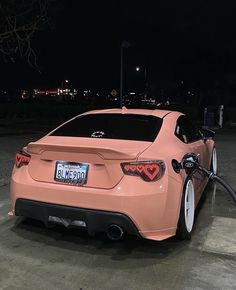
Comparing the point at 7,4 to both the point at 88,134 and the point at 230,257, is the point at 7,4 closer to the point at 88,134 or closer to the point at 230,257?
the point at 88,134

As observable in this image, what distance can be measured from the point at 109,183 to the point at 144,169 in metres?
0.37

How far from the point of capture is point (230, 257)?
4727mm

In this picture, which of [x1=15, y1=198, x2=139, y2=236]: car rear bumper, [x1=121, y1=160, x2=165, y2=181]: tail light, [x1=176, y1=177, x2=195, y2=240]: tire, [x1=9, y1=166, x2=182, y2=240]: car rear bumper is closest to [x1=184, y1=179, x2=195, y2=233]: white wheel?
[x1=176, y1=177, x2=195, y2=240]: tire

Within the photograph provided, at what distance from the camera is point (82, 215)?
15.0 feet

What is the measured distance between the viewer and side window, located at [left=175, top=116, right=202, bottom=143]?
225 inches

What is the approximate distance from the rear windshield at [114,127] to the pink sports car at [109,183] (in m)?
0.02

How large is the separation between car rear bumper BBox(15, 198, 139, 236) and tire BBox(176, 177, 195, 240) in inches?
23.6

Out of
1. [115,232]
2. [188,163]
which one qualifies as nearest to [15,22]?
[188,163]

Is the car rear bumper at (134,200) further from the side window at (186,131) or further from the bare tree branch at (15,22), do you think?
the bare tree branch at (15,22)

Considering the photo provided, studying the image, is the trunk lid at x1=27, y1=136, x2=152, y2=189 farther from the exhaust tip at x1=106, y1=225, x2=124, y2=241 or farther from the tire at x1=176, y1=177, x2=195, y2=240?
the tire at x1=176, y1=177, x2=195, y2=240

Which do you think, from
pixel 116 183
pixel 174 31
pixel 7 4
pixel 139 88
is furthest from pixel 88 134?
pixel 139 88

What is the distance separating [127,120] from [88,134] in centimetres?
58

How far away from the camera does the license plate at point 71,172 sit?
4664mm

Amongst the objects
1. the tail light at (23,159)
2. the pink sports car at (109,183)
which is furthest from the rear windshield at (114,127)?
the tail light at (23,159)
